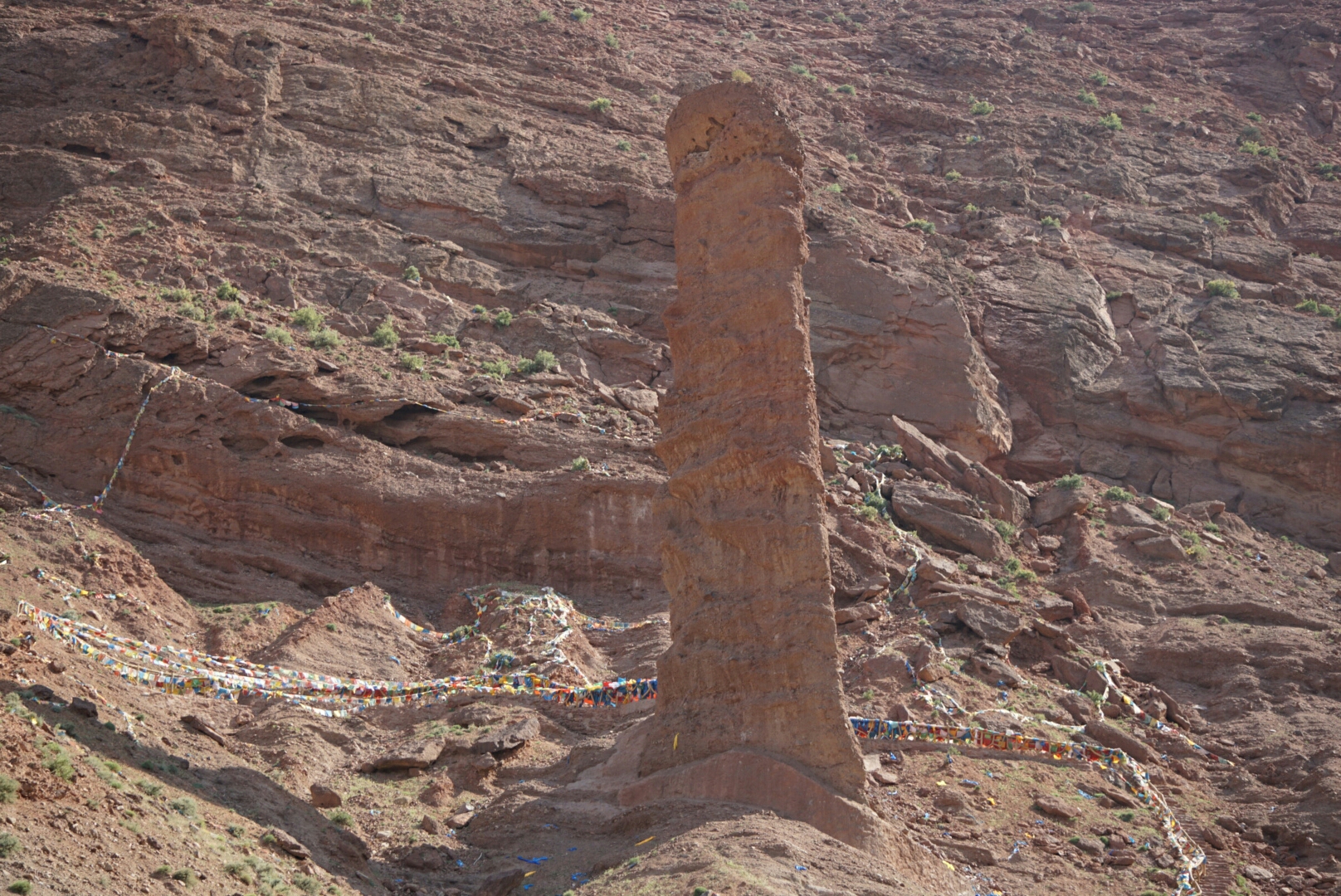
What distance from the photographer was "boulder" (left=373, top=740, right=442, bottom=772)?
1515 centimetres

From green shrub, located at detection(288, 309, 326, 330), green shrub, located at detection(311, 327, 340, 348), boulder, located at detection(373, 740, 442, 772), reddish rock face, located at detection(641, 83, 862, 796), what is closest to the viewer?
reddish rock face, located at detection(641, 83, 862, 796)

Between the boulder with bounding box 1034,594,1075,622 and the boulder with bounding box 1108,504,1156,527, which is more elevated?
the boulder with bounding box 1108,504,1156,527

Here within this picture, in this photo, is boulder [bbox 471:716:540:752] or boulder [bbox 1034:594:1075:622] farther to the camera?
boulder [bbox 1034:594:1075:622]

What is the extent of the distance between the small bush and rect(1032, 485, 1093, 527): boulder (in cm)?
1071

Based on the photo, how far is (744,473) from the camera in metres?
14.6

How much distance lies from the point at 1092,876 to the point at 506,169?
20.6m

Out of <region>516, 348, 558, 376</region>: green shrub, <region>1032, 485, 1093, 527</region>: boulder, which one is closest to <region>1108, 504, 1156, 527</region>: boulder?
<region>1032, 485, 1093, 527</region>: boulder

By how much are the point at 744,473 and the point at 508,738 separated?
4.50 m

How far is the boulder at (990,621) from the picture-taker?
20.0 m

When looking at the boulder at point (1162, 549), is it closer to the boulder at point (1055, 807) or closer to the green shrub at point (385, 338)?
the boulder at point (1055, 807)

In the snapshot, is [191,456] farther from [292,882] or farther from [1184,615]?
[1184,615]

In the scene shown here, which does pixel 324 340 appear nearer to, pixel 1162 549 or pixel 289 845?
pixel 289 845

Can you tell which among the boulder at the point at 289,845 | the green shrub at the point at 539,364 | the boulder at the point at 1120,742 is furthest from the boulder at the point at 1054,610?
the boulder at the point at 289,845

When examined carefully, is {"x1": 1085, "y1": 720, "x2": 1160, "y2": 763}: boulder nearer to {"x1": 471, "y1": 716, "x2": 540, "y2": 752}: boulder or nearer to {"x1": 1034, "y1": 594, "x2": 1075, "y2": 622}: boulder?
{"x1": 1034, "y1": 594, "x2": 1075, "y2": 622}: boulder
